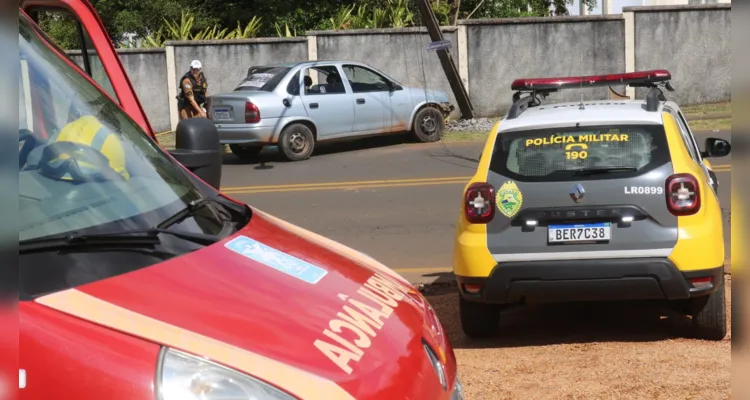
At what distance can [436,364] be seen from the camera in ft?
10.0

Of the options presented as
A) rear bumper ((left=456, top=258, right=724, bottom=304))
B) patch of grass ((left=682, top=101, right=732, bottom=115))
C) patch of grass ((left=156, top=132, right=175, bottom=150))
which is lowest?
rear bumper ((left=456, top=258, right=724, bottom=304))

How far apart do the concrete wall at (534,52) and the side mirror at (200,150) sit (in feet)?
64.6

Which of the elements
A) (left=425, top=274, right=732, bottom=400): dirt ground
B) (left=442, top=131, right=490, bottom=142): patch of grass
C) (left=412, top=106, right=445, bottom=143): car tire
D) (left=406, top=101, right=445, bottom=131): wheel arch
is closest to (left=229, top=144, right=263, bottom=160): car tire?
(left=406, top=101, right=445, bottom=131): wheel arch

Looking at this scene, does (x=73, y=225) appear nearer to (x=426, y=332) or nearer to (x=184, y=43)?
(x=426, y=332)

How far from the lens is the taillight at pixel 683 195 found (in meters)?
6.47

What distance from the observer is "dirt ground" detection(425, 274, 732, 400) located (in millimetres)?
5648

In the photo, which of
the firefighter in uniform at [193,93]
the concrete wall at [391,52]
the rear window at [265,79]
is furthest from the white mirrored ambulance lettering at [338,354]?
the concrete wall at [391,52]

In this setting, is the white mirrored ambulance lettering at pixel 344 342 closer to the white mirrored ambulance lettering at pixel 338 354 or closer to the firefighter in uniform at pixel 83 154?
the white mirrored ambulance lettering at pixel 338 354

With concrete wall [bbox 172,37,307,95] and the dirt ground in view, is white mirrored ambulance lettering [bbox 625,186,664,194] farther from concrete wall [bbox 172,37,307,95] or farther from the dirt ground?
concrete wall [bbox 172,37,307,95]

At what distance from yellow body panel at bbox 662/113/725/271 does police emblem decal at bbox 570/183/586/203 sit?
2.02 ft

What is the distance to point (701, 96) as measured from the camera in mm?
24125

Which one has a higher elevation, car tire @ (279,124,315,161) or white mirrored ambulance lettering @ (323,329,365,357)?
white mirrored ambulance lettering @ (323,329,365,357)

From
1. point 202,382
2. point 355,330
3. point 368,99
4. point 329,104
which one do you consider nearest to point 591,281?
point 355,330

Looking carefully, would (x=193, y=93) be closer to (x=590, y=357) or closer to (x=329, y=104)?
(x=329, y=104)
